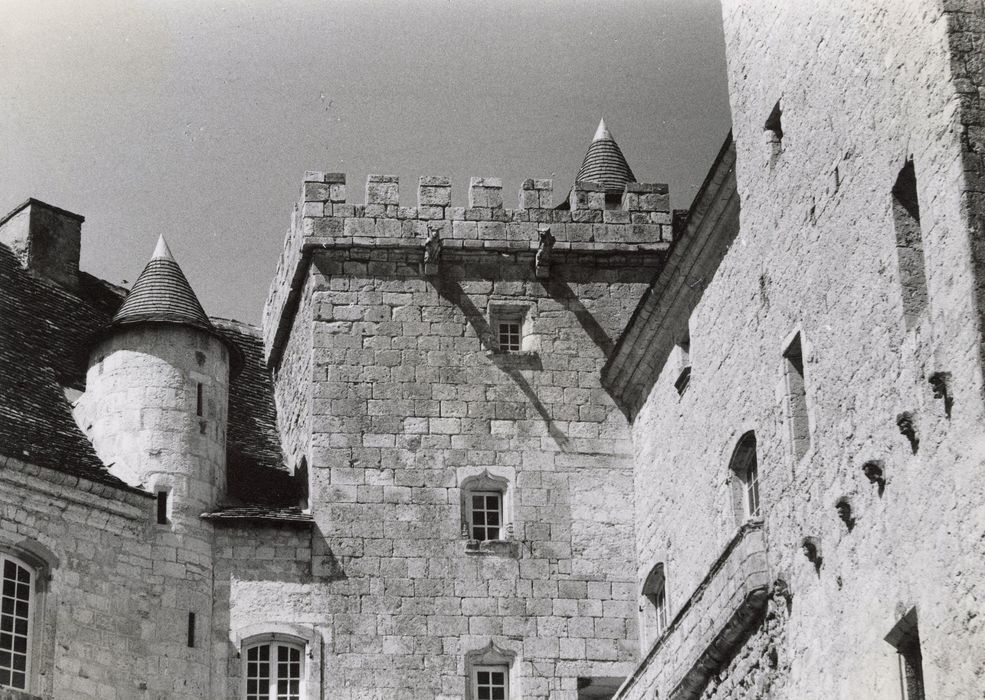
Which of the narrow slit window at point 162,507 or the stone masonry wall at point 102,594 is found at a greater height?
the narrow slit window at point 162,507

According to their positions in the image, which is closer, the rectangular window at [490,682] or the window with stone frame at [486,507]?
the rectangular window at [490,682]

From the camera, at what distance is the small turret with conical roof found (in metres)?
29.0

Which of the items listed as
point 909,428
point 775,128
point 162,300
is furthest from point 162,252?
point 909,428

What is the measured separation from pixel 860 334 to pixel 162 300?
14.7 meters

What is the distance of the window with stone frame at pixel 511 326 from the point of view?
29.7 metres

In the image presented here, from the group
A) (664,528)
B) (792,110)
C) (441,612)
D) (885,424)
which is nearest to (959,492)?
(885,424)

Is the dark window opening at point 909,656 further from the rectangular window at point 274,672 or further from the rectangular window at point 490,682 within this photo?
the rectangular window at point 274,672

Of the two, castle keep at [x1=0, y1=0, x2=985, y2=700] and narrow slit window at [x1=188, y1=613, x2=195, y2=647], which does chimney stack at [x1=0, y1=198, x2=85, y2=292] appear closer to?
castle keep at [x1=0, y1=0, x2=985, y2=700]

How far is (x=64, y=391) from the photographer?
98.9ft

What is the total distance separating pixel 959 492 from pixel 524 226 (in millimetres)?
15269

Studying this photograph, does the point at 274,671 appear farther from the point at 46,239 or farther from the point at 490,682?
the point at 46,239

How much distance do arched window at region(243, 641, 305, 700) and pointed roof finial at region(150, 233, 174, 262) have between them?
5.81 meters

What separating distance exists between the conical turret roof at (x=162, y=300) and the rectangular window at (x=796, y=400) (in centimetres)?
1284

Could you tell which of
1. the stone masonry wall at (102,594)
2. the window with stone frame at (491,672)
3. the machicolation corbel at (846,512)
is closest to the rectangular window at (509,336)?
the window with stone frame at (491,672)
